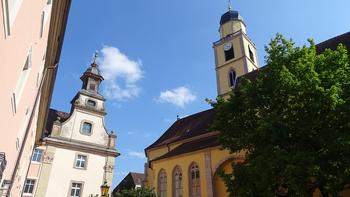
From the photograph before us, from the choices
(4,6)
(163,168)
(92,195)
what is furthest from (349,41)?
(92,195)

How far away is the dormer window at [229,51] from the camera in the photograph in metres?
45.4

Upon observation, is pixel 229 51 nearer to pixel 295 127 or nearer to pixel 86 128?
pixel 86 128

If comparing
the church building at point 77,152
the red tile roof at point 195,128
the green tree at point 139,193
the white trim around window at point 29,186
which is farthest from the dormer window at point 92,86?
the green tree at point 139,193

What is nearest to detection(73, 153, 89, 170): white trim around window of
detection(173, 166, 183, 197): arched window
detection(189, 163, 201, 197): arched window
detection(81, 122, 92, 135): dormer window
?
detection(81, 122, 92, 135): dormer window

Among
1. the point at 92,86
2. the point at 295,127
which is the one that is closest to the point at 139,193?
the point at 295,127

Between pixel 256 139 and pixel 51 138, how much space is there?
21.8 metres

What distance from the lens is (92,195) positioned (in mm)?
26406

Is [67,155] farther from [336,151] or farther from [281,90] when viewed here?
[336,151]

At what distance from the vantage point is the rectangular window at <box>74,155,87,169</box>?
27.4m

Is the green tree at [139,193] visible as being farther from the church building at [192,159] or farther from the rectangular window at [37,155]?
the rectangular window at [37,155]

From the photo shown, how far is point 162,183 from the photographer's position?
A: 2194 centimetres

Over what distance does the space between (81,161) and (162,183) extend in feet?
34.6

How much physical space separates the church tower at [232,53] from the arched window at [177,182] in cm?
2087

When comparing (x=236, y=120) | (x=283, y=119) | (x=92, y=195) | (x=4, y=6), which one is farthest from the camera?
(x=92, y=195)
